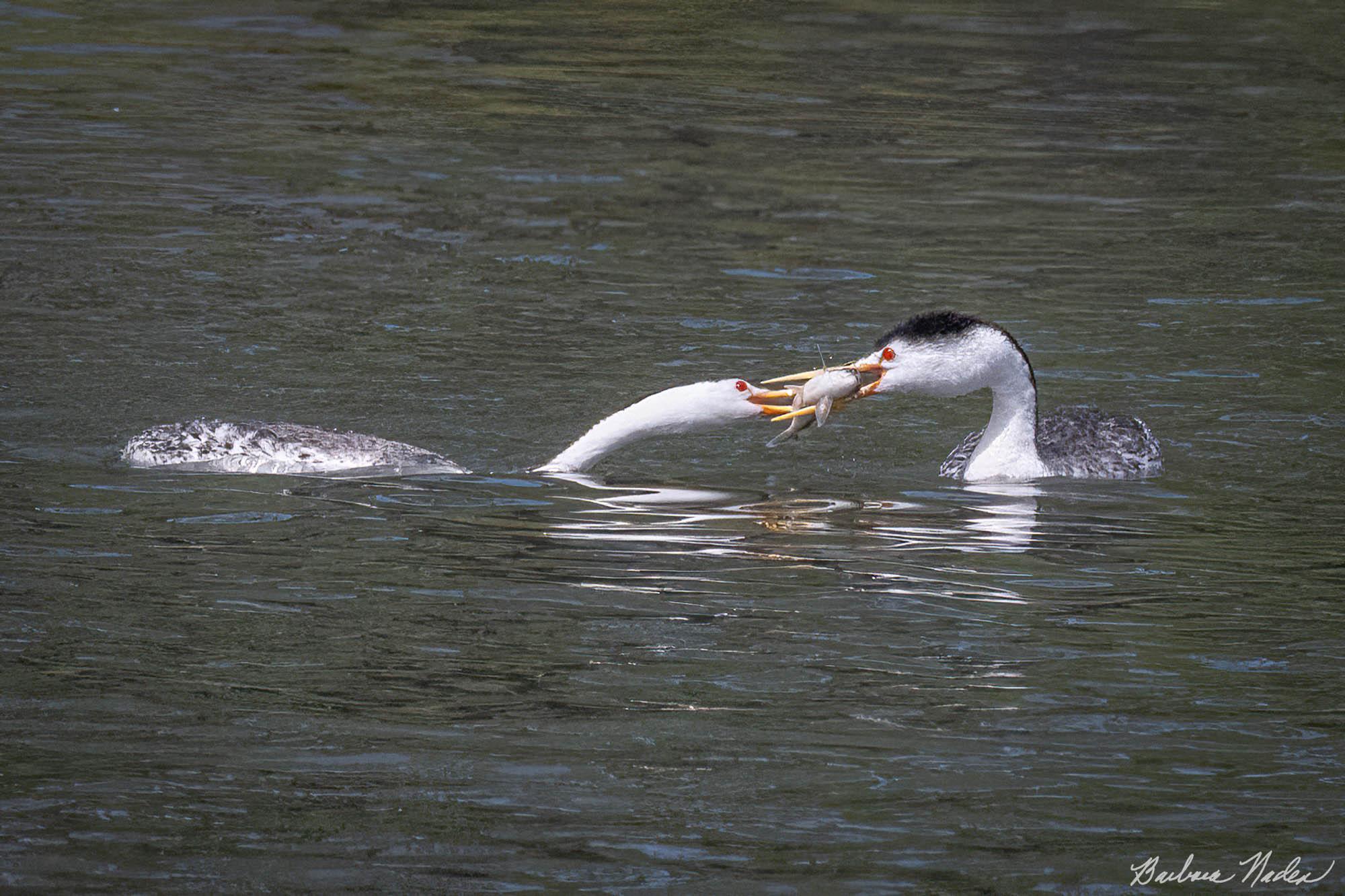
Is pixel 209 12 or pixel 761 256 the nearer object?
pixel 761 256

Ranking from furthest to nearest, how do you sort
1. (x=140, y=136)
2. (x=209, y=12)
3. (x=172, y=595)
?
(x=209, y=12) < (x=140, y=136) < (x=172, y=595)

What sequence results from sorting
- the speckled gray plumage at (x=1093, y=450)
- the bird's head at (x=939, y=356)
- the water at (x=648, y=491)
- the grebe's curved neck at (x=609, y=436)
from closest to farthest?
the water at (x=648, y=491) → the grebe's curved neck at (x=609, y=436) → the bird's head at (x=939, y=356) → the speckled gray plumage at (x=1093, y=450)

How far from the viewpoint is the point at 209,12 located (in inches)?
1092

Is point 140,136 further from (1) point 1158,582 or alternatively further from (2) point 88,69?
(1) point 1158,582

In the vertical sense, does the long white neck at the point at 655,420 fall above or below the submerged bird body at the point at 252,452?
above

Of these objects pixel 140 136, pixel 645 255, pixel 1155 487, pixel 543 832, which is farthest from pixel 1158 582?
pixel 140 136

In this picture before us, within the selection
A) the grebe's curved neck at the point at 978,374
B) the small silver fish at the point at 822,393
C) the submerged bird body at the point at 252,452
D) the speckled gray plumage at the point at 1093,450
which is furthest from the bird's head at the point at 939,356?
the submerged bird body at the point at 252,452

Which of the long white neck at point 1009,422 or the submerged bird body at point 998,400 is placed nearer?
the submerged bird body at point 998,400

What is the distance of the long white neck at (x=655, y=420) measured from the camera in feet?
35.7

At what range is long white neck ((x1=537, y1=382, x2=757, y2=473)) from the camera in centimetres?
1088

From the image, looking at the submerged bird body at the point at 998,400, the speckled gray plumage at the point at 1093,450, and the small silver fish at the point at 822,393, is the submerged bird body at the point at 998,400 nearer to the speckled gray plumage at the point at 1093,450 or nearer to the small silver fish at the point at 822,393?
the speckled gray plumage at the point at 1093,450

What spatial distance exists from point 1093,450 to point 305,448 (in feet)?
14.8

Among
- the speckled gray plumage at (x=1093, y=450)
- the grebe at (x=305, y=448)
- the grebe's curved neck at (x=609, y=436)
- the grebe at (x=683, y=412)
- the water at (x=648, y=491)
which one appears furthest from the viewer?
the speckled gray plumage at (x=1093, y=450)

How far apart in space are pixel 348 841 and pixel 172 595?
109 inches
